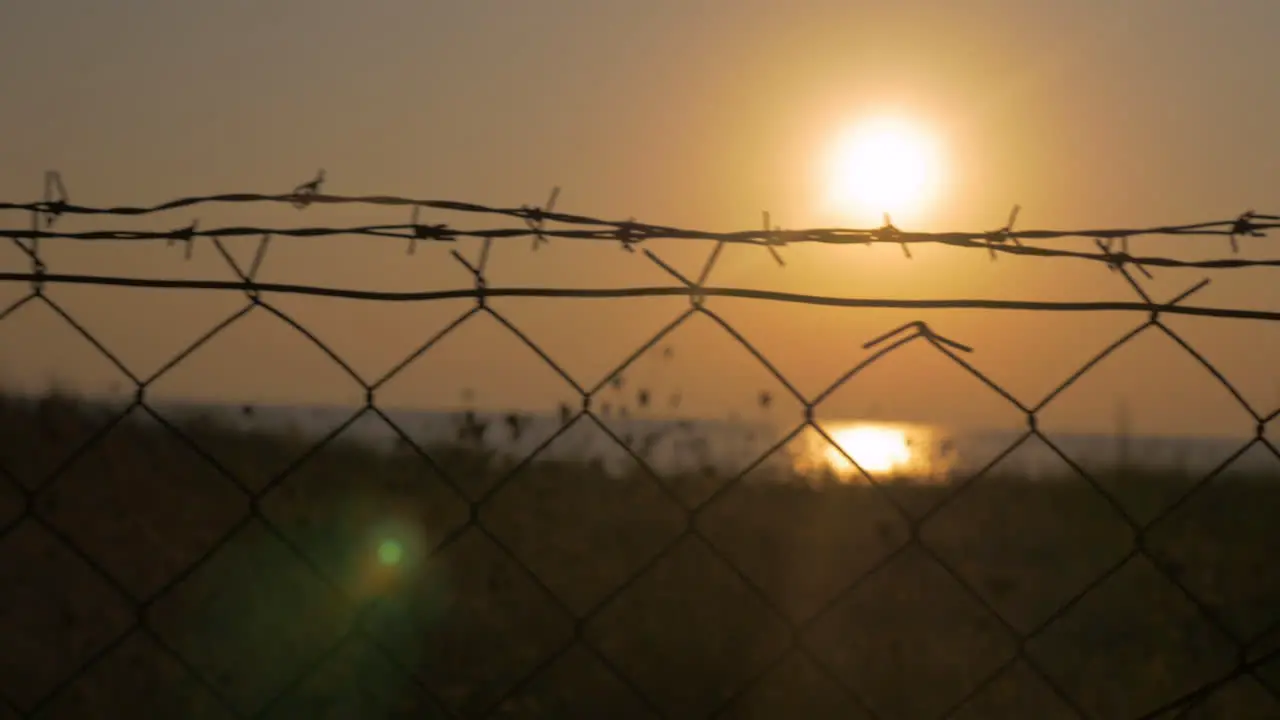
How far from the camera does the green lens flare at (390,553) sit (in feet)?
13.2

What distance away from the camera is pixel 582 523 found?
4.81 metres

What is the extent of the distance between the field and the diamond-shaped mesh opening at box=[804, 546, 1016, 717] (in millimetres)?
12

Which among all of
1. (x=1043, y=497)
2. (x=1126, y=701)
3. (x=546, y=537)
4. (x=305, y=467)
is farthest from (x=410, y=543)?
(x=1043, y=497)

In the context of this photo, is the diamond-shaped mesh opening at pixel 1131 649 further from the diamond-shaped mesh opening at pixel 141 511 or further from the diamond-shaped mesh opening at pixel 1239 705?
the diamond-shaped mesh opening at pixel 141 511

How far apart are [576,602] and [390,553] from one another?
857 millimetres

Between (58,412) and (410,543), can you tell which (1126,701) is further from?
(58,412)

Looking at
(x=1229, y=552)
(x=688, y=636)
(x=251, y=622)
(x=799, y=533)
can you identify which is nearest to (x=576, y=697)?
(x=688, y=636)

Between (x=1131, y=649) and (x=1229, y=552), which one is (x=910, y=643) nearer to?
(x=1131, y=649)

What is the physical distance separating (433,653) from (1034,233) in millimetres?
2253

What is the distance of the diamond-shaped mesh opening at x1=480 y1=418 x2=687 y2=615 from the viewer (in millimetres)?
3945

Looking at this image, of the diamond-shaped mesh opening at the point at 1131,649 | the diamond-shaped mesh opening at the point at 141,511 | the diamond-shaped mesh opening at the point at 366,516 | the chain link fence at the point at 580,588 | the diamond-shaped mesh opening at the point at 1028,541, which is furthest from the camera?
the diamond-shaped mesh opening at the point at 1028,541

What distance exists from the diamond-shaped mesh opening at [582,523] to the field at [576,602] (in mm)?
18

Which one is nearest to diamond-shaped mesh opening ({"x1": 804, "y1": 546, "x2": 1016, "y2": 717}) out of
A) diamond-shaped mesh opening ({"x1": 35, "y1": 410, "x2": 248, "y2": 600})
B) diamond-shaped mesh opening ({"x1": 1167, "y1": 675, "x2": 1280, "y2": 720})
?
diamond-shaped mesh opening ({"x1": 1167, "y1": 675, "x2": 1280, "y2": 720})

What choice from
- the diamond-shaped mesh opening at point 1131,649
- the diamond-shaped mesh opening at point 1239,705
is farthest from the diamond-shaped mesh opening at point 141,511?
the diamond-shaped mesh opening at point 1239,705
